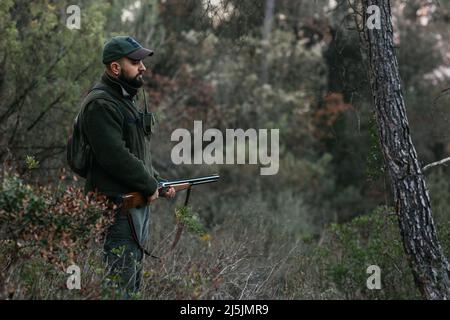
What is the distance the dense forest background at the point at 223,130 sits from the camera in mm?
4758

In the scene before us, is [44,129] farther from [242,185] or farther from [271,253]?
[242,185]

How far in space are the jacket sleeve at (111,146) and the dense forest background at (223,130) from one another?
1.07ft

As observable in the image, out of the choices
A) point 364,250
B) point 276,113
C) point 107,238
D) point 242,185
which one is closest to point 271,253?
point 364,250

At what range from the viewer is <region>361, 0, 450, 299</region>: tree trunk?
233 inches

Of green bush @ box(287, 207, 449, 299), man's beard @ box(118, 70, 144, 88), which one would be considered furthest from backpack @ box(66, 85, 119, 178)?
green bush @ box(287, 207, 449, 299)

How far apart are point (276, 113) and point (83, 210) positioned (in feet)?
49.7

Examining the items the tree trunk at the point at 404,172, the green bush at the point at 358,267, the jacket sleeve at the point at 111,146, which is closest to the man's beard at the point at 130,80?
the jacket sleeve at the point at 111,146

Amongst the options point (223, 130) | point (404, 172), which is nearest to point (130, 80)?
point (404, 172)

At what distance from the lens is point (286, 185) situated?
17469 mm

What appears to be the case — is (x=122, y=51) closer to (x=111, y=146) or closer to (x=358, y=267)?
(x=111, y=146)

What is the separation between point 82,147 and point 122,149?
34 centimetres

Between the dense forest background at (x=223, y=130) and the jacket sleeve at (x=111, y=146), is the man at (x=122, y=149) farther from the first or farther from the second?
the dense forest background at (x=223, y=130)

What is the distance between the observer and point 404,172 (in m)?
5.96

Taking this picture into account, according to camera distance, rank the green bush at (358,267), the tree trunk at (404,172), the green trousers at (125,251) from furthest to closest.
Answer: the green bush at (358,267), the tree trunk at (404,172), the green trousers at (125,251)
